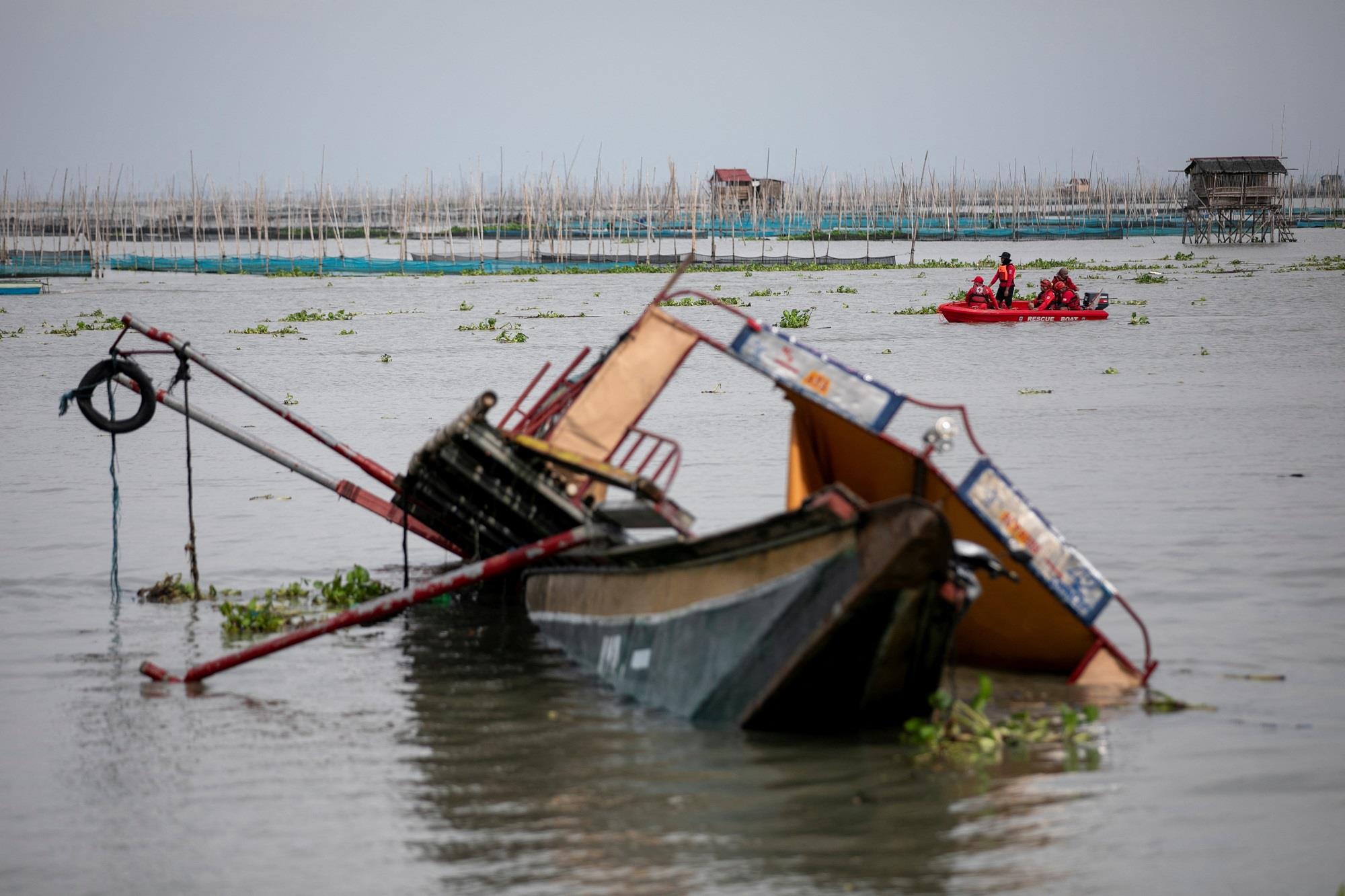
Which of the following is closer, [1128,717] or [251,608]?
[1128,717]

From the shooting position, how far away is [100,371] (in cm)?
1013

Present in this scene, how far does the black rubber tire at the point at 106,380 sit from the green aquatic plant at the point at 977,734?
5901 millimetres

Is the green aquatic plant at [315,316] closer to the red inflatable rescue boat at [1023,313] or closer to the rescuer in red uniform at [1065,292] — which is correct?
the red inflatable rescue boat at [1023,313]

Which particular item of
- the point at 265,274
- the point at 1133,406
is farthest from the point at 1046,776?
the point at 265,274

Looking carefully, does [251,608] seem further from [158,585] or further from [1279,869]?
[1279,869]

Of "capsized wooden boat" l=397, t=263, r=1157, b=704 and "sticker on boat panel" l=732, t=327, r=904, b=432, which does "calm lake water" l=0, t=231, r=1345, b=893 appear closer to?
"capsized wooden boat" l=397, t=263, r=1157, b=704

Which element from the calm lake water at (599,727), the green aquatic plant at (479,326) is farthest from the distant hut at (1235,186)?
the calm lake water at (599,727)

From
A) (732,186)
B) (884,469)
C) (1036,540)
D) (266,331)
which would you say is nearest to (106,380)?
(884,469)

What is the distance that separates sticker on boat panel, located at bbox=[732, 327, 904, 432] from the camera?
7.50 meters

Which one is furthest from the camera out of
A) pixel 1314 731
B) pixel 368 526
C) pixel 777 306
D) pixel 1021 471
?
pixel 777 306

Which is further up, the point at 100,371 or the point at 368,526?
the point at 100,371

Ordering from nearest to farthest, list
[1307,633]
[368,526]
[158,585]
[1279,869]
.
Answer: [1279,869] → [1307,633] → [158,585] → [368,526]

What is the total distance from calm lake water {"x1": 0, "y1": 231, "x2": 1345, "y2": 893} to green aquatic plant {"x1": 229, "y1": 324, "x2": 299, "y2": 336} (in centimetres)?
1515

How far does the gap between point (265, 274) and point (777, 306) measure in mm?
34636
